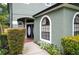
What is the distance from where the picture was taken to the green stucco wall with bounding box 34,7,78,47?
3533mm

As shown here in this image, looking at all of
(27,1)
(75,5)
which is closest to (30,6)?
(27,1)

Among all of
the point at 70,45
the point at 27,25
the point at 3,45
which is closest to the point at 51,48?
the point at 70,45

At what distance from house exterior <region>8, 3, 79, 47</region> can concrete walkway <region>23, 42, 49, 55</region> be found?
11 centimetres

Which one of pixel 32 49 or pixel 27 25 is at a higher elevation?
pixel 27 25

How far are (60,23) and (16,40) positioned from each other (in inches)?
28.4

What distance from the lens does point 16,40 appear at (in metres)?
3.57

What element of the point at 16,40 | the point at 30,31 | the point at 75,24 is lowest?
the point at 16,40

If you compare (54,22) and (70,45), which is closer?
(70,45)

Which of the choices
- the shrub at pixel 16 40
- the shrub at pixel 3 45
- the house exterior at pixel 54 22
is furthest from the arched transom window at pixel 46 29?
the shrub at pixel 3 45

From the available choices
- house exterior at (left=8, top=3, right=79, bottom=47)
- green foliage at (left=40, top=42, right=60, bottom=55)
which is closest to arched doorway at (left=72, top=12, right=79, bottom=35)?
house exterior at (left=8, top=3, right=79, bottom=47)

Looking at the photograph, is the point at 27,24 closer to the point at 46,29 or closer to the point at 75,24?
the point at 46,29

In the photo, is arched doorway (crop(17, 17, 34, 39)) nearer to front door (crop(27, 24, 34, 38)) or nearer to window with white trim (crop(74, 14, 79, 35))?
front door (crop(27, 24, 34, 38))

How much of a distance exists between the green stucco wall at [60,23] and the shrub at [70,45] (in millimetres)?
81
